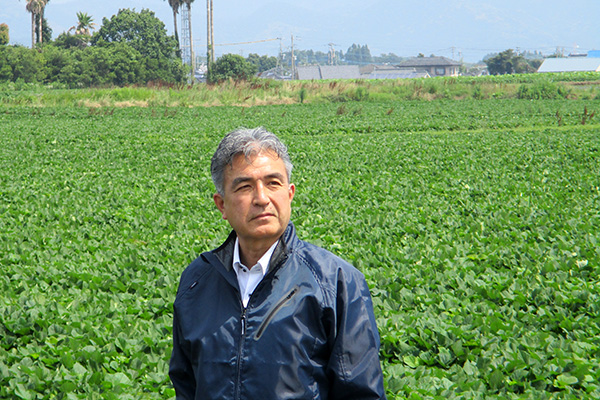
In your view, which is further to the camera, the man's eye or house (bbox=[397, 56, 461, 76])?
house (bbox=[397, 56, 461, 76])

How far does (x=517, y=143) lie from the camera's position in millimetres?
17672

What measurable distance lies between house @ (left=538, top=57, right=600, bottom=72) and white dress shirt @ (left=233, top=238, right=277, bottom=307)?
123842mm

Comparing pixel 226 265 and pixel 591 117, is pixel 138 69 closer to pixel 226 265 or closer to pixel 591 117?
pixel 591 117

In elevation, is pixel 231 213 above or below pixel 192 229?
above

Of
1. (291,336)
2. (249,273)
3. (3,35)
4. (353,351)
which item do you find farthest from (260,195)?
(3,35)

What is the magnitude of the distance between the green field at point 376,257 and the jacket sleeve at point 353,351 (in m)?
1.84

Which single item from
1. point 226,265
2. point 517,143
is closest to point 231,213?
point 226,265

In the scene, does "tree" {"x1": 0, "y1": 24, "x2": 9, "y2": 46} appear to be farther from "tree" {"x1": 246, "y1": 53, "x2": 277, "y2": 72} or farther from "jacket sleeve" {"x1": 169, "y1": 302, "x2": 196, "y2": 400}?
"tree" {"x1": 246, "y1": 53, "x2": 277, "y2": 72}

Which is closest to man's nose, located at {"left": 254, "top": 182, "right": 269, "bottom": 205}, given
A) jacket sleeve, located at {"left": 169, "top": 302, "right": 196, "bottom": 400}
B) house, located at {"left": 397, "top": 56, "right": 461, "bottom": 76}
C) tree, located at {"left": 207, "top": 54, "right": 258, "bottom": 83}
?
jacket sleeve, located at {"left": 169, "top": 302, "right": 196, "bottom": 400}

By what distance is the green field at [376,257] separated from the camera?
442cm

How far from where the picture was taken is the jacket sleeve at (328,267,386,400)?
7.23 ft

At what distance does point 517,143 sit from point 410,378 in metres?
14.9

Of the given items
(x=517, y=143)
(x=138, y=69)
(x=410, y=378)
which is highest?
(x=138, y=69)

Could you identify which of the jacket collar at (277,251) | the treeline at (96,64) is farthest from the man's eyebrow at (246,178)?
the treeline at (96,64)
